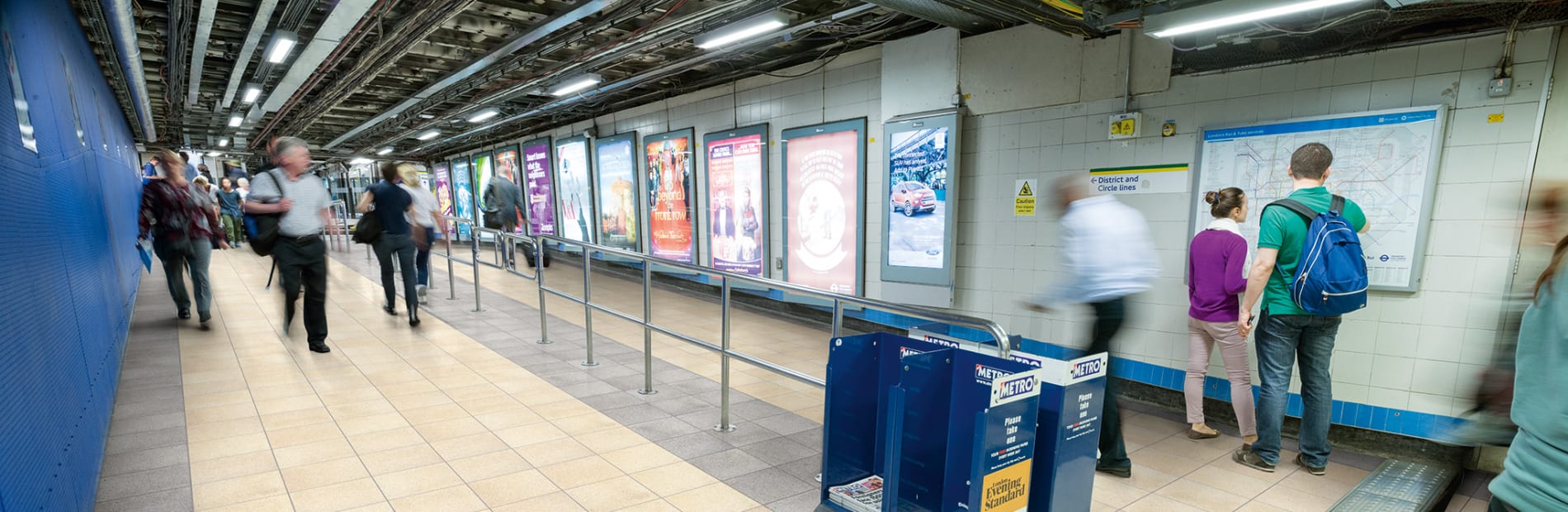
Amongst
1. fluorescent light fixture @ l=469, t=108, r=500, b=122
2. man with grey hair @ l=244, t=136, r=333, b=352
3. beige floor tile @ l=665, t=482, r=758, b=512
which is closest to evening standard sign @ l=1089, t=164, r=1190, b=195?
beige floor tile @ l=665, t=482, r=758, b=512

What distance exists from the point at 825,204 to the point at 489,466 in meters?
3.92

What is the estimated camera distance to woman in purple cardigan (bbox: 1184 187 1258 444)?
3139 mm

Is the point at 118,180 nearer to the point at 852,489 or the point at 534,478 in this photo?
the point at 534,478

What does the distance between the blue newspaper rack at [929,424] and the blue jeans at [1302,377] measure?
188cm

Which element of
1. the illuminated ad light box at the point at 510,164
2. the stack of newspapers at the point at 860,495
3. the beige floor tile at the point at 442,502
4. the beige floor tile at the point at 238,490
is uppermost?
the illuminated ad light box at the point at 510,164

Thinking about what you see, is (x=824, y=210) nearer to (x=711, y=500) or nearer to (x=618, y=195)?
(x=711, y=500)

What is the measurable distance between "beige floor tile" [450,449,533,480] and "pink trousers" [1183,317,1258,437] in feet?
11.5

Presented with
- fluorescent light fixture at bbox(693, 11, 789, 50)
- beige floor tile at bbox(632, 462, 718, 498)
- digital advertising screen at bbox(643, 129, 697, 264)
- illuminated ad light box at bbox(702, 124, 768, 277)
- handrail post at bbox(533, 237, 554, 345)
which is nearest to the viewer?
beige floor tile at bbox(632, 462, 718, 498)

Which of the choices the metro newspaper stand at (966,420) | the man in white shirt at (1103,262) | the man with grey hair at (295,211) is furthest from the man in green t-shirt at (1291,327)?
the man with grey hair at (295,211)

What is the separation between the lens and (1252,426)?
328 centimetres

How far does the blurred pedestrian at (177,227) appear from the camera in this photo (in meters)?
4.59

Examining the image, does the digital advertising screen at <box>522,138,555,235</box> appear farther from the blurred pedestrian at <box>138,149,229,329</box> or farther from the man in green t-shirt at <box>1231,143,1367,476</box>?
the man in green t-shirt at <box>1231,143,1367,476</box>

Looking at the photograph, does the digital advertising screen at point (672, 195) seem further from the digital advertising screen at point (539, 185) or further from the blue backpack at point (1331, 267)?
the blue backpack at point (1331, 267)

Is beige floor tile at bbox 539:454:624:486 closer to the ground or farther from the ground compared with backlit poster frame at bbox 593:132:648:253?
closer to the ground
